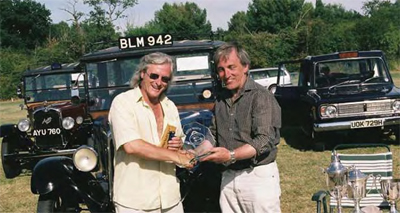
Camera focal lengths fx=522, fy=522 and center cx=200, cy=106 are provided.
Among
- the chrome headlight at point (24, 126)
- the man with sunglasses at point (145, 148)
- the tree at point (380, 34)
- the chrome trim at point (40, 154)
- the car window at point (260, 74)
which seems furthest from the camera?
the tree at point (380, 34)

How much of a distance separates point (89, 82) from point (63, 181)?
1.71 meters

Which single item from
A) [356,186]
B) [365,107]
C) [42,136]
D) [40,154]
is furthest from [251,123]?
[42,136]

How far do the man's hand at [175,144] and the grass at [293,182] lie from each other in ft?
10.1

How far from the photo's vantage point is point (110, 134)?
4645 millimetres

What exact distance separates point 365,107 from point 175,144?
6.41 m

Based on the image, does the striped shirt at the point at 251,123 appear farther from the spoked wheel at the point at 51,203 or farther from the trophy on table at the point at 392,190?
the spoked wheel at the point at 51,203

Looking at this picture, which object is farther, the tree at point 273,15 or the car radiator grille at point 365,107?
the tree at point 273,15

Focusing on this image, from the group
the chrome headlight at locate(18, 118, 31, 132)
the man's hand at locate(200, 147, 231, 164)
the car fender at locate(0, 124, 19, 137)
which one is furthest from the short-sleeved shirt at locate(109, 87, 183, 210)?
the car fender at locate(0, 124, 19, 137)

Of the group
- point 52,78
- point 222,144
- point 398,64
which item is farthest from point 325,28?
point 222,144

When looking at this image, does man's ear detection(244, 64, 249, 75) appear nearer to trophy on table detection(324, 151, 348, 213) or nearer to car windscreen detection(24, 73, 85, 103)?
trophy on table detection(324, 151, 348, 213)

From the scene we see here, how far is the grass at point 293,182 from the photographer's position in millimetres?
6144

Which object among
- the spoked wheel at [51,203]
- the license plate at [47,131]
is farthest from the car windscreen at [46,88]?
the spoked wheel at [51,203]

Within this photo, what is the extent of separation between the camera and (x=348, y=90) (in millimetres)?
9141

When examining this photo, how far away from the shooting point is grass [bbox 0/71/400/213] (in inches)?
242
